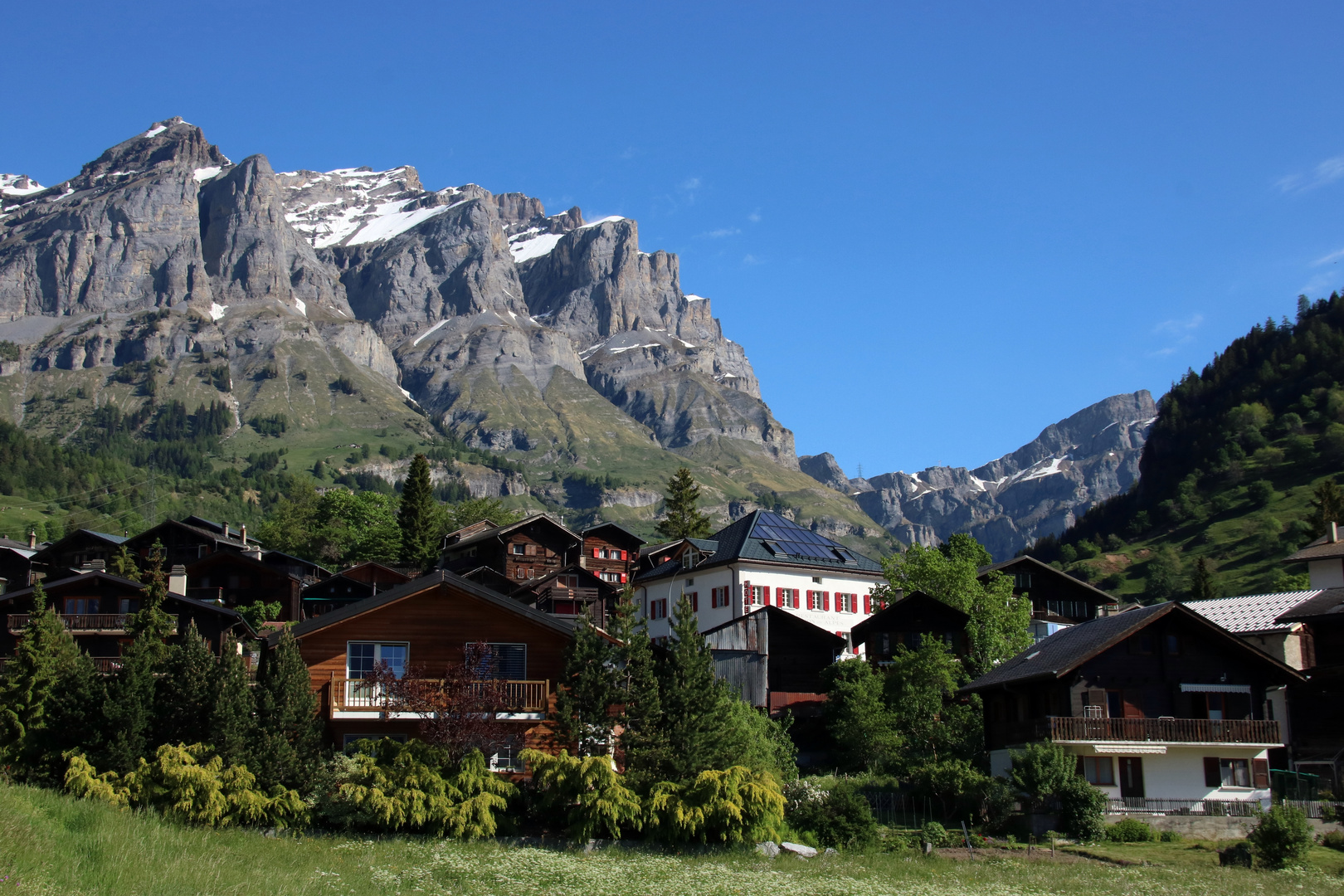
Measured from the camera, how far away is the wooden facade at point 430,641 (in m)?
37.7

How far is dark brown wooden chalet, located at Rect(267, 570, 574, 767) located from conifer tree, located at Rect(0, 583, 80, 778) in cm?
669

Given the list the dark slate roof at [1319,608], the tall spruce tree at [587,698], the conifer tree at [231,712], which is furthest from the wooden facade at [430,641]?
the dark slate roof at [1319,608]

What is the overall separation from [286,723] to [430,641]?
7202mm

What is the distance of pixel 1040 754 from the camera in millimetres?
37969

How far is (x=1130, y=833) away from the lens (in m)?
36.6

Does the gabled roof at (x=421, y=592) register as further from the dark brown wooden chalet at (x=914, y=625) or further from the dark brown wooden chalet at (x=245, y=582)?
the dark brown wooden chalet at (x=245, y=582)

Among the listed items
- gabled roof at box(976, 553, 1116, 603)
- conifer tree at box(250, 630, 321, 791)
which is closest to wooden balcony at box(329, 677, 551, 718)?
conifer tree at box(250, 630, 321, 791)

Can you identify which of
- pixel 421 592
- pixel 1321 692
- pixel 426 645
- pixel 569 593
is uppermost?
pixel 569 593

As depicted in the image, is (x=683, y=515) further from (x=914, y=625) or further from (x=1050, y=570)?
(x=914, y=625)

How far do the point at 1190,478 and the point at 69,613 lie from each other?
156 metres

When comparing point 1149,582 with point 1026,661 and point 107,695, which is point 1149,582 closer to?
point 1026,661

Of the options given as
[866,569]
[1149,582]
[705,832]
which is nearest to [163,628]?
[705,832]

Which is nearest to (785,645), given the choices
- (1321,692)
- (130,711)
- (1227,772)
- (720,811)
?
(1227,772)

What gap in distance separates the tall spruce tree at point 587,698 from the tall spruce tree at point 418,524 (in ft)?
288
